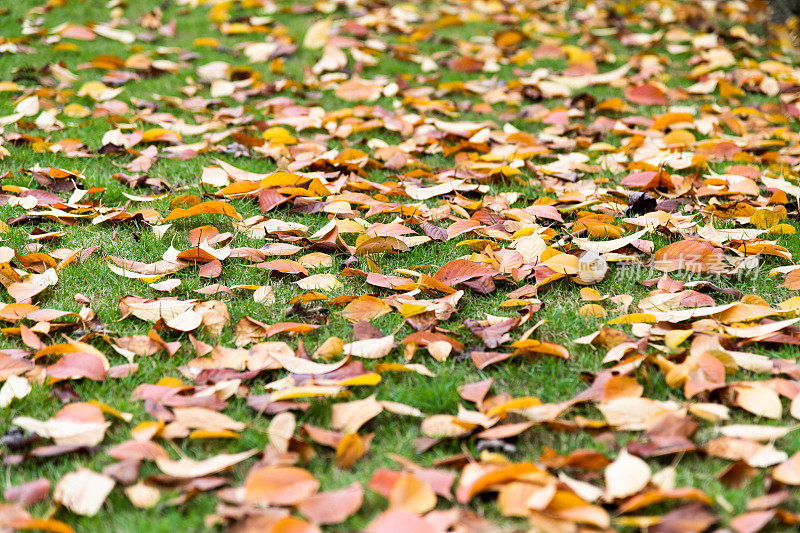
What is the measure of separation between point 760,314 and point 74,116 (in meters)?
3.08

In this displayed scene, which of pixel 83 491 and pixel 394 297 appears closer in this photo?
pixel 83 491

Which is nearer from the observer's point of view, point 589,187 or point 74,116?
point 589,187

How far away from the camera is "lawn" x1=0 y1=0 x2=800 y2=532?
57.6 inches

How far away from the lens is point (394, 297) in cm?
215

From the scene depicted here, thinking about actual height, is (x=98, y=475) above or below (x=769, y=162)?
above

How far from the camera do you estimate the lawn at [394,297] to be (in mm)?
1464

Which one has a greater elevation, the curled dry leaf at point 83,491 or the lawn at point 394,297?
the curled dry leaf at point 83,491

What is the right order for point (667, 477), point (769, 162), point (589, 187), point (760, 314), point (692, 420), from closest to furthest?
point (667, 477) → point (692, 420) → point (760, 314) → point (589, 187) → point (769, 162)

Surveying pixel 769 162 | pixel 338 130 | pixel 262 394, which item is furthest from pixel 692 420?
pixel 338 130

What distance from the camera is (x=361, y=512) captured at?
56.4 inches

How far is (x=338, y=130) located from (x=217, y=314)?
157 cm

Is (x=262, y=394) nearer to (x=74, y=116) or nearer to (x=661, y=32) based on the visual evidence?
(x=74, y=116)

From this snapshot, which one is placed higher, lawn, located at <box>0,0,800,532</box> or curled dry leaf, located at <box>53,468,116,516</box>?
curled dry leaf, located at <box>53,468,116,516</box>

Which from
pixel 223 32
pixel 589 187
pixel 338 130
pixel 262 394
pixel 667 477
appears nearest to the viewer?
pixel 667 477
